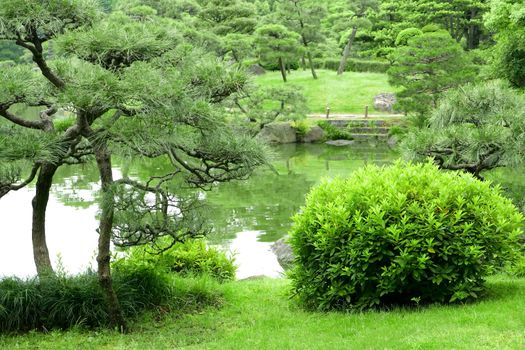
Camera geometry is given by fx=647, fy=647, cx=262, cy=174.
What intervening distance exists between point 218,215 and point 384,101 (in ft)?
63.9

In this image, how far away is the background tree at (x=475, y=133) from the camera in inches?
256

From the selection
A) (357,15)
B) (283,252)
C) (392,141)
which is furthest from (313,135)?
(283,252)

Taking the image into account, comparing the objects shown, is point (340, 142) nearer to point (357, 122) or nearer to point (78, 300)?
point (357, 122)

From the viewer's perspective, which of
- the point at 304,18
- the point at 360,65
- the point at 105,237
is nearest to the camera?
the point at 105,237

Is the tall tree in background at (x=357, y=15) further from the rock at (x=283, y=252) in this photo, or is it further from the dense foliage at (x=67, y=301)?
the dense foliage at (x=67, y=301)

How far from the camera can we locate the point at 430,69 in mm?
20781

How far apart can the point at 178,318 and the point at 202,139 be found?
148 centimetres

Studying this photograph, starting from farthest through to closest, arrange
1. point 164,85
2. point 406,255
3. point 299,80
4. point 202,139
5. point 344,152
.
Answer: point 299,80, point 344,152, point 202,139, point 406,255, point 164,85

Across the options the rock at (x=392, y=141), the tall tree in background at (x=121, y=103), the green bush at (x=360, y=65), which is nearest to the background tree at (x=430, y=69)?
the rock at (x=392, y=141)

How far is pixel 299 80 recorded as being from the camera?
108 ft

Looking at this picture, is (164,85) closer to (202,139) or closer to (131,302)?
(202,139)

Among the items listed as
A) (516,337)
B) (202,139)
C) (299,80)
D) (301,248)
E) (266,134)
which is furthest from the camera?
(299,80)

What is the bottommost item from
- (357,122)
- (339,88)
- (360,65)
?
(357,122)

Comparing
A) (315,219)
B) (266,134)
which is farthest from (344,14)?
(315,219)
